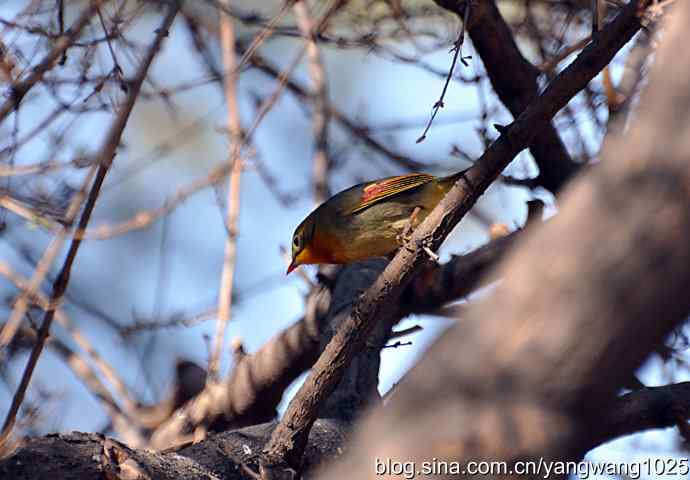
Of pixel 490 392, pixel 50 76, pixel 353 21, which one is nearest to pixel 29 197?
pixel 50 76

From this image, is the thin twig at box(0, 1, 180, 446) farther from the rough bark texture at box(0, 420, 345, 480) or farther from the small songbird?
the small songbird

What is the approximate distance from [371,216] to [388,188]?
0.70 feet

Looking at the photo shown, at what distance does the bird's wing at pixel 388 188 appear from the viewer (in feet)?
17.4

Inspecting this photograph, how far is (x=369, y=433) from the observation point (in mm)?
1597

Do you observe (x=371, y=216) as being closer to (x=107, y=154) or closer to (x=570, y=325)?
(x=107, y=154)

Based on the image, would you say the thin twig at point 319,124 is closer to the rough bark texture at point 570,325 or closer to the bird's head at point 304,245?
the bird's head at point 304,245

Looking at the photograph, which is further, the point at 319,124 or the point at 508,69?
the point at 319,124

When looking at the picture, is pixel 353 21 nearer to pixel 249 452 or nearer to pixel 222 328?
pixel 222 328

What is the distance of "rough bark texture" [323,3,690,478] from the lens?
147cm

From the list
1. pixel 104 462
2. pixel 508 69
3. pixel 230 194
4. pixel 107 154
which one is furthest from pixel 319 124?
pixel 104 462

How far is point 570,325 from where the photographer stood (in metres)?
1.50

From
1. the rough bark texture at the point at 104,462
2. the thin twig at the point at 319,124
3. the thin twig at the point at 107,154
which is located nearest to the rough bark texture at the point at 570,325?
the rough bark texture at the point at 104,462

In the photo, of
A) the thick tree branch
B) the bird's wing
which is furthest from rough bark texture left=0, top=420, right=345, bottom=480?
the thick tree branch

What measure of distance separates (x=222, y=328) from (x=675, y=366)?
107 inches
